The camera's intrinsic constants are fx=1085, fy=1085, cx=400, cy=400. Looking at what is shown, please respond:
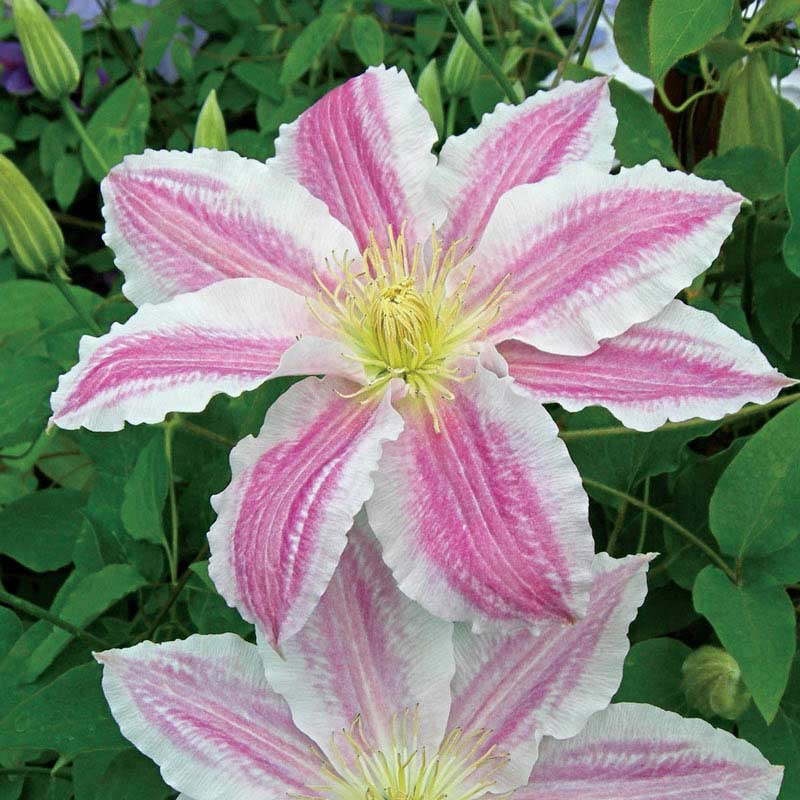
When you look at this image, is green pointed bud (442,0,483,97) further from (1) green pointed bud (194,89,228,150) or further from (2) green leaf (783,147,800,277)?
(2) green leaf (783,147,800,277)

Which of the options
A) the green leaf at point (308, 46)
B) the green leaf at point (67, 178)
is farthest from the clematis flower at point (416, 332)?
the green leaf at point (67, 178)

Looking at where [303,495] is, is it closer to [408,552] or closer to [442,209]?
[408,552]

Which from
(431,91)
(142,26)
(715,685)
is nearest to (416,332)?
(715,685)

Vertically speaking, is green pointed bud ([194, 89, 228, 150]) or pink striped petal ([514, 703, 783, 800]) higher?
green pointed bud ([194, 89, 228, 150])

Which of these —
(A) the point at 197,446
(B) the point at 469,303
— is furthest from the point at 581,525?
(A) the point at 197,446

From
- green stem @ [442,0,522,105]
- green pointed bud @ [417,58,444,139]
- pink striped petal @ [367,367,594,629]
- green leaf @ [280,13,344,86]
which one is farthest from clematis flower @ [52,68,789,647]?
green leaf @ [280,13,344,86]

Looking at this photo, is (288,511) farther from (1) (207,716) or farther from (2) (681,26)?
(2) (681,26)
